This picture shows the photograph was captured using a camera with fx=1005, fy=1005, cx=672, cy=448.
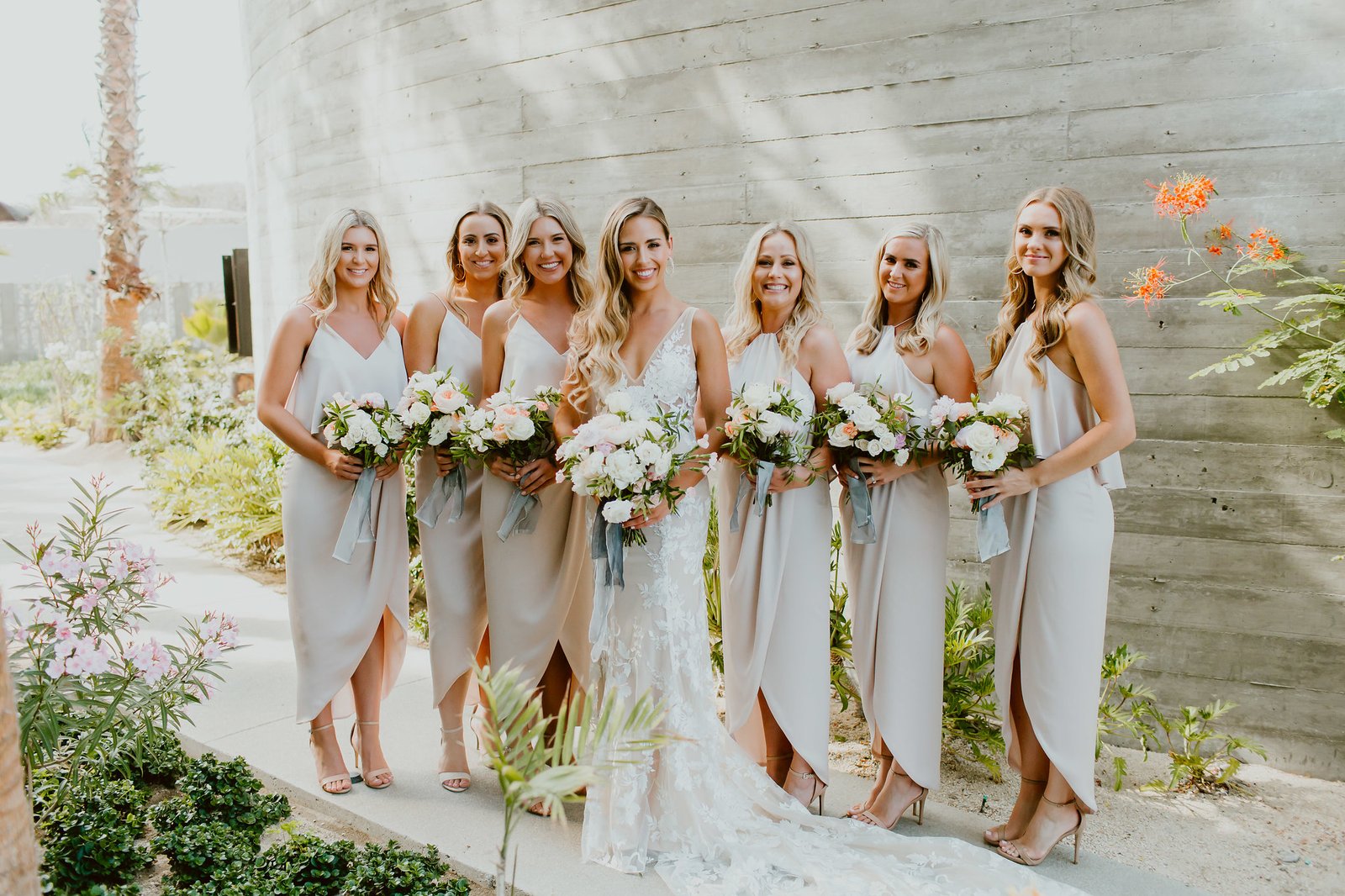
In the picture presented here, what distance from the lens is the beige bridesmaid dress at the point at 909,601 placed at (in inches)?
163

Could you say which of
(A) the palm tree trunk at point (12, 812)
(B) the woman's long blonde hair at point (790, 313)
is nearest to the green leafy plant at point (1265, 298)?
(B) the woman's long blonde hair at point (790, 313)

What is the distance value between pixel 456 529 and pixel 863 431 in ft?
6.25

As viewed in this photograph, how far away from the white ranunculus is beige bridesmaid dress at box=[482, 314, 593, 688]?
1.66 m

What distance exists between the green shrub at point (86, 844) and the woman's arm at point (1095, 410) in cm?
345

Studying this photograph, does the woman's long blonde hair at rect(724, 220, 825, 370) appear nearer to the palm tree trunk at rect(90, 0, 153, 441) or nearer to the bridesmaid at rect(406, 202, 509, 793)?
the bridesmaid at rect(406, 202, 509, 793)

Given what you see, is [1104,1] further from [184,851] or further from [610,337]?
[184,851]

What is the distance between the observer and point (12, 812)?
7.75 feet

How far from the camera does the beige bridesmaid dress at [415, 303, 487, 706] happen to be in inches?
180

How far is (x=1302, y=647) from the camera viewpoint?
192 inches

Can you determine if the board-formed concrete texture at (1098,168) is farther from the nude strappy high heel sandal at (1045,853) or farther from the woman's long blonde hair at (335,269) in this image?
the woman's long blonde hair at (335,269)

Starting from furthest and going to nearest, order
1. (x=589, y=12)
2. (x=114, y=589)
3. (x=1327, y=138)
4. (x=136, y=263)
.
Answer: (x=136, y=263) < (x=589, y=12) < (x=1327, y=138) < (x=114, y=589)

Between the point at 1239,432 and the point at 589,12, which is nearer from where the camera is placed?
the point at 1239,432

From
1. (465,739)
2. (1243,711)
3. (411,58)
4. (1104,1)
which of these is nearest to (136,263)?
(411,58)

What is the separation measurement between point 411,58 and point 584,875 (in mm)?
6530
